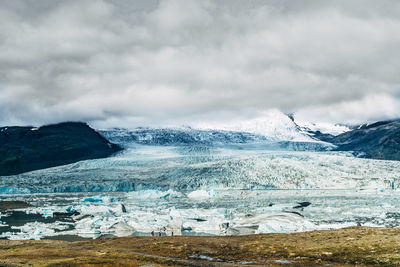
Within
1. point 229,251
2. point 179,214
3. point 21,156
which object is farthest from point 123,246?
point 21,156

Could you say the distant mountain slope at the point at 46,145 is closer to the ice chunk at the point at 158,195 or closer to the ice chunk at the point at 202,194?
the ice chunk at the point at 158,195

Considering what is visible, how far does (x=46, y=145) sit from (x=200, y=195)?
3036 inches

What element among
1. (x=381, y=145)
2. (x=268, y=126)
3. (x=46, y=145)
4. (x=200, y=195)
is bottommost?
(x=200, y=195)

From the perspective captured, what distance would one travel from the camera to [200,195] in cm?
4334

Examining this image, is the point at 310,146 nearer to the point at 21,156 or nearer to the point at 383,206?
the point at 383,206

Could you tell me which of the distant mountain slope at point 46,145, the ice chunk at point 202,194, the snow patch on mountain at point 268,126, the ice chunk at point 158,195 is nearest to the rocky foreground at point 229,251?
the ice chunk at point 202,194

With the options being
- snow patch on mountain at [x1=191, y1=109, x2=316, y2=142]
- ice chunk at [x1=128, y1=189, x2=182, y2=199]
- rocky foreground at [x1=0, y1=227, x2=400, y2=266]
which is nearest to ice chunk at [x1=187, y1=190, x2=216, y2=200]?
ice chunk at [x1=128, y1=189, x2=182, y2=199]

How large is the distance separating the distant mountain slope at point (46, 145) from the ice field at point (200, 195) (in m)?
37.4

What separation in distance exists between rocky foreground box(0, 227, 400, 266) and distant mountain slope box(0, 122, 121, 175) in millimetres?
75892

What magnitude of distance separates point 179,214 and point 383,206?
16.8m

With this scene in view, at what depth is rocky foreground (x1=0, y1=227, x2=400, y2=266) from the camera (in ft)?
37.1

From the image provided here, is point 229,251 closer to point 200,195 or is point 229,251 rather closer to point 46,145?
point 200,195

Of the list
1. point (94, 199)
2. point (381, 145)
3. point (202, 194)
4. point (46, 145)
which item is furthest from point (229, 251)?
point (381, 145)

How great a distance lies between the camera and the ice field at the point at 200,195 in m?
23.0
